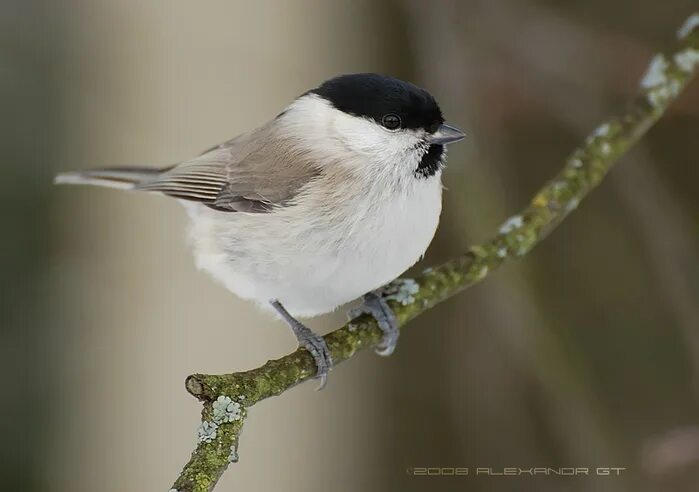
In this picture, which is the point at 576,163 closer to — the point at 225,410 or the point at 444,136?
the point at 444,136

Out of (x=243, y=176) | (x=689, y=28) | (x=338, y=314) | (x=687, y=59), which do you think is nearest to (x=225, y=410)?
(x=243, y=176)

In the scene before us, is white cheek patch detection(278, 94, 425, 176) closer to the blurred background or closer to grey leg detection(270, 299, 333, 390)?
grey leg detection(270, 299, 333, 390)

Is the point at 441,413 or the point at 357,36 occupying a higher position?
the point at 357,36

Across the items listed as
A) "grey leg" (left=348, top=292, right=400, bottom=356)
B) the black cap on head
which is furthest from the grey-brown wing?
"grey leg" (left=348, top=292, right=400, bottom=356)

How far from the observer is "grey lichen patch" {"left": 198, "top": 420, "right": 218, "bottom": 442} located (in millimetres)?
1006

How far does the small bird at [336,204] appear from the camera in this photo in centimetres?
144

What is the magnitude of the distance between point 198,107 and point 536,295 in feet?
4.66

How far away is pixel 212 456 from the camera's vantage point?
3.24 ft

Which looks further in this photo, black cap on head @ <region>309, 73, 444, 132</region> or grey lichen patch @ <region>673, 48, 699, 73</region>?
grey lichen patch @ <region>673, 48, 699, 73</region>

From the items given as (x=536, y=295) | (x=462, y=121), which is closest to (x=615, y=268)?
(x=536, y=295)

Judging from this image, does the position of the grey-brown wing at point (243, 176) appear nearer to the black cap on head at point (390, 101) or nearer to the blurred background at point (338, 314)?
the black cap on head at point (390, 101)

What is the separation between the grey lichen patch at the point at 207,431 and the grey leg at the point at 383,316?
523 mm

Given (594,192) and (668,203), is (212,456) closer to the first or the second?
(668,203)

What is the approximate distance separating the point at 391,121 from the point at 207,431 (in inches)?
28.1
